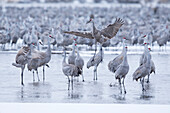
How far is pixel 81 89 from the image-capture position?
12258 mm

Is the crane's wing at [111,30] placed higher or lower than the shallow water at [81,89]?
higher

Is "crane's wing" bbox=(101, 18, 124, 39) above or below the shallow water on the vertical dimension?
above

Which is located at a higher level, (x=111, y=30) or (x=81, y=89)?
(x=111, y=30)

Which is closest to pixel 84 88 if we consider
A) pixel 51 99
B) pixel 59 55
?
pixel 51 99

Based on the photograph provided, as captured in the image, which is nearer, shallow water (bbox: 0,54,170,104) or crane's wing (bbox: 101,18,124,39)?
shallow water (bbox: 0,54,170,104)

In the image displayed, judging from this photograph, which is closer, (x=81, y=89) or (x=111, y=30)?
(x=81, y=89)

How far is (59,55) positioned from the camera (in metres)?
19.0

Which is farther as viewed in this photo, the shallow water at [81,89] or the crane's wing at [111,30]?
the crane's wing at [111,30]

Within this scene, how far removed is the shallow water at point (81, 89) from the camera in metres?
11.0

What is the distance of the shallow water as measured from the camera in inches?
433

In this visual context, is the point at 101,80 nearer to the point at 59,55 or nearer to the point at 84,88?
the point at 84,88
